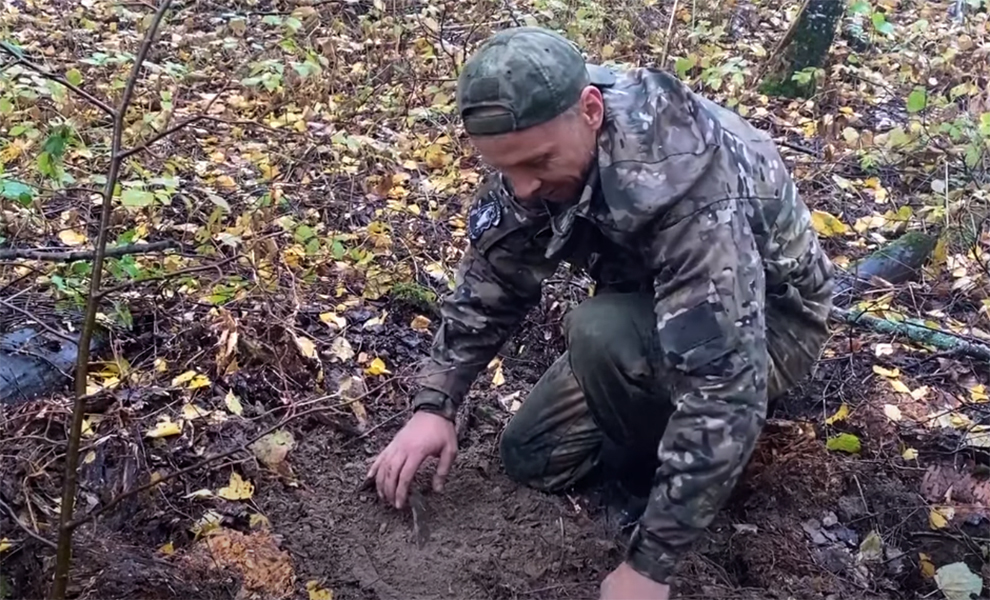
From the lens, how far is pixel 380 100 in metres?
4.88

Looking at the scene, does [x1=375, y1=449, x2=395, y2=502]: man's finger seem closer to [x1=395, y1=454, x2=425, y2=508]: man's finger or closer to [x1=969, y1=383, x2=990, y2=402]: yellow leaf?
[x1=395, y1=454, x2=425, y2=508]: man's finger

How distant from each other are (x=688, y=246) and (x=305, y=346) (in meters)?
1.49

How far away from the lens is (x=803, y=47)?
208 inches

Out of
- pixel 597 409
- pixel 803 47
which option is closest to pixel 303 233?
pixel 597 409

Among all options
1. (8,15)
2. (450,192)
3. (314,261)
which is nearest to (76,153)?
(314,261)

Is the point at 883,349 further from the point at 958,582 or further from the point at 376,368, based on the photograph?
the point at 376,368

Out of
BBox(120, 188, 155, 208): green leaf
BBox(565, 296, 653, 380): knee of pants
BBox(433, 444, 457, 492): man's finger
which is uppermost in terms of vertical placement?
BBox(565, 296, 653, 380): knee of pants

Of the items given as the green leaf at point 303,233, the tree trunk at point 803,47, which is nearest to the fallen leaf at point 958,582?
the green leaf at point 303,233

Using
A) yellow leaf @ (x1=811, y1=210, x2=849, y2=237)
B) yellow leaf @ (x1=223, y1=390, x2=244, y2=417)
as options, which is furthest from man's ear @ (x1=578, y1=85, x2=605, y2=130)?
yellow leaf @ (x1=811, y1=210, x2=849, y2=237)

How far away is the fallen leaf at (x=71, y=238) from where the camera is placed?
3.48 meters

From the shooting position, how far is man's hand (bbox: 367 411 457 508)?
2.32 metres

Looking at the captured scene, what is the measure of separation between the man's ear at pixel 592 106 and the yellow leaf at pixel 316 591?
1.27 m

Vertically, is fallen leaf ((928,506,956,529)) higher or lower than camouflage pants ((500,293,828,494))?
lower

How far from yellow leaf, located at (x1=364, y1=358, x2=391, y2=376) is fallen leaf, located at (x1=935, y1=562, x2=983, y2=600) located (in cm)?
168
